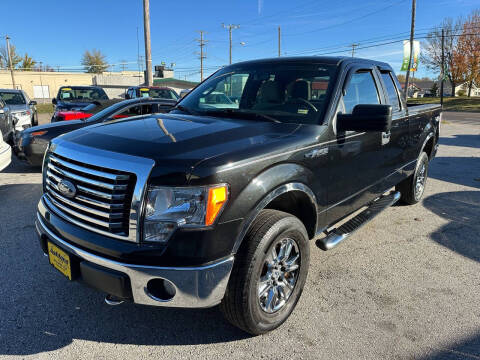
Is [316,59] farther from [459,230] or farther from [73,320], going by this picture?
[73,320]

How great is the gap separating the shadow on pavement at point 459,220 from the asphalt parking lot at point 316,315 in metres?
0.03

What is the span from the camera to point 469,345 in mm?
2420

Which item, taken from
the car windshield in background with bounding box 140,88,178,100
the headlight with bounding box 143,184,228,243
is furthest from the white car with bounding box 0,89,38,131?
the headlight with bounding box 143,184,228,243

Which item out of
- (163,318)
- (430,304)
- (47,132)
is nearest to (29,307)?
(163,318)

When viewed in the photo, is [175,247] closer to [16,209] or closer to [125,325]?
[125,325]

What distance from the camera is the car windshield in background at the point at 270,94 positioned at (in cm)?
305

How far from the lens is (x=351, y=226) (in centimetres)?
338

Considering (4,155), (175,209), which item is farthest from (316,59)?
(4,155)

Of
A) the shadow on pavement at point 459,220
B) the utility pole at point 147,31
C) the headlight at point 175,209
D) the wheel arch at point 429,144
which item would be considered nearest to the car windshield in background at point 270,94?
the headlight at point 175,209

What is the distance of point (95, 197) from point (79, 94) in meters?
12.0

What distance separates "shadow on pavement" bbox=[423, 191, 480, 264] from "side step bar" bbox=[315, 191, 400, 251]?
2.53 ft

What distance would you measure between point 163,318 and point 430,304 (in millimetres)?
2118

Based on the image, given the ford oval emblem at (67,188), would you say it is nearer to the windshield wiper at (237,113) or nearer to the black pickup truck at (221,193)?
the black pickup truck at (221,193)

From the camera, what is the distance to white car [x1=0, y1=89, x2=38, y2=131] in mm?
10570
